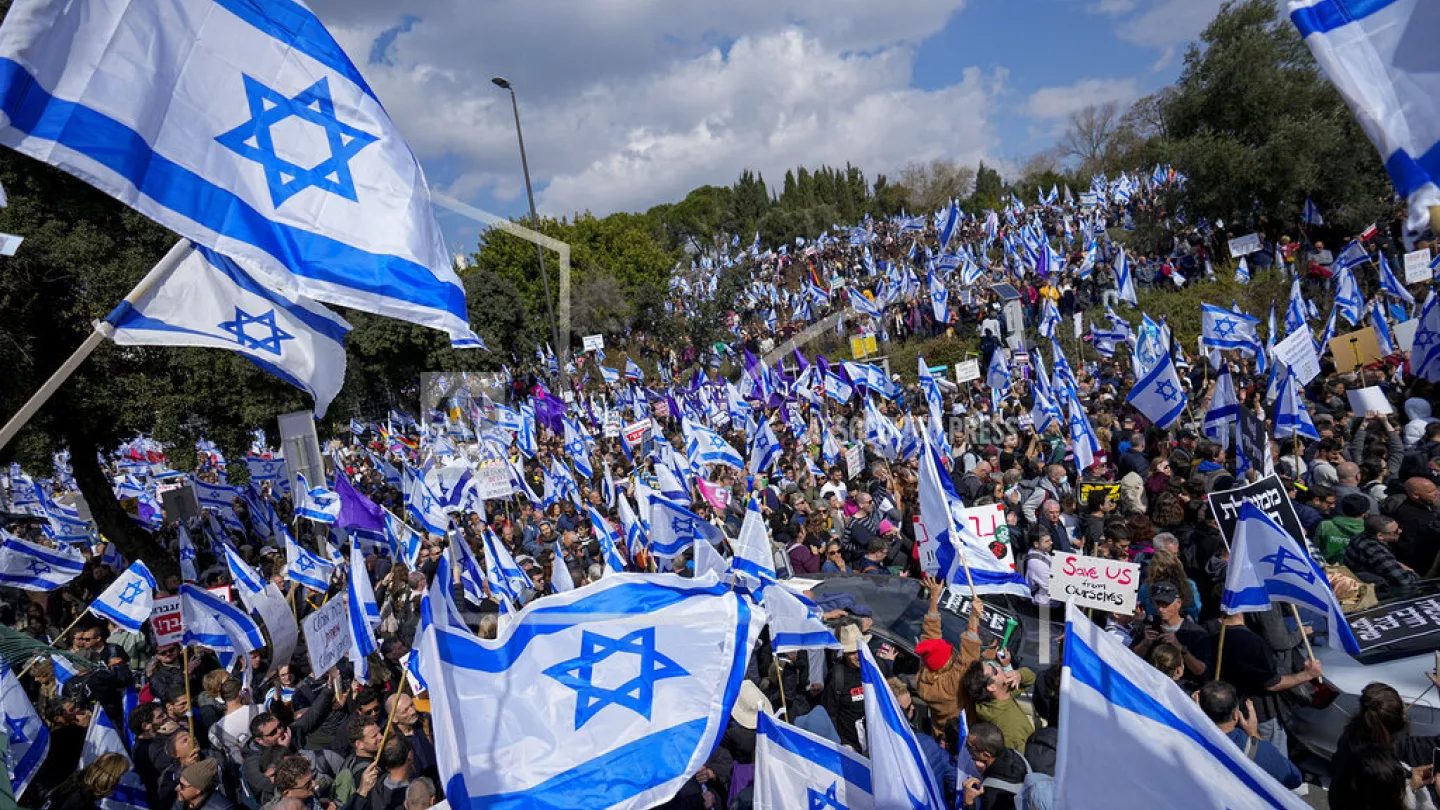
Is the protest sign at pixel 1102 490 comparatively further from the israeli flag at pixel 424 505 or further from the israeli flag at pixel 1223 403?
the israeli flag at pixel 424 505

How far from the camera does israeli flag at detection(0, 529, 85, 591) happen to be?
1023 cm

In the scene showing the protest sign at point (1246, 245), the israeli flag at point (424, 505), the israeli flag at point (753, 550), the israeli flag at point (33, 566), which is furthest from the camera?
the protest sign at point (1246, 245)

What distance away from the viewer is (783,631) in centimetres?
598

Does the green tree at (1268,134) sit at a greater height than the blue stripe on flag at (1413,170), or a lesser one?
greater

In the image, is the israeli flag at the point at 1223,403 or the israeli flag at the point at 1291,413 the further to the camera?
the israeli flag at the point at 1223,403

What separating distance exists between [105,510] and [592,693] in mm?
15287

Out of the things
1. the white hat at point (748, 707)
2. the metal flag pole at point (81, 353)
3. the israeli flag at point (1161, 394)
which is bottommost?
the white hat at point (748, 707)

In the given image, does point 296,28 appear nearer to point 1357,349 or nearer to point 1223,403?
point 1223,403

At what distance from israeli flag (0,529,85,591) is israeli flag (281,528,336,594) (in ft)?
11.0

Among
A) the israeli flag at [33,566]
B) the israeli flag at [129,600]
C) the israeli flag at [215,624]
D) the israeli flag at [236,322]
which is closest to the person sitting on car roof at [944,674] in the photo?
the israeli flag at [236,322]

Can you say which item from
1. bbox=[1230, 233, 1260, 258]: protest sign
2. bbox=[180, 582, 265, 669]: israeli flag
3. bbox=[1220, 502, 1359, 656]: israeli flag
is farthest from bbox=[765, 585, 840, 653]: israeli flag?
bbox=[1230, 233, 1260, 258]: protest sign

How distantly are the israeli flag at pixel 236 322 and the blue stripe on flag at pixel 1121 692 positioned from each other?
3428mm

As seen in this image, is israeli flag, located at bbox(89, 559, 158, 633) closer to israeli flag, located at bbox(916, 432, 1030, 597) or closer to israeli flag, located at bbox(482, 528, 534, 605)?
israeli flag, located at bbox(482, 528, 534, 605)

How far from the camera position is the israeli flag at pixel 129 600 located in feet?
28.0
